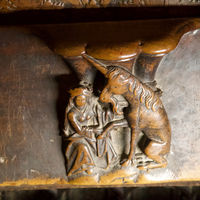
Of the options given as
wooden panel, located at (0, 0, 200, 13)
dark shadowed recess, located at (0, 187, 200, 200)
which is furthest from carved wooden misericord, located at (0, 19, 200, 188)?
dark shadowed recess, located at (0, 187, 200, 200)

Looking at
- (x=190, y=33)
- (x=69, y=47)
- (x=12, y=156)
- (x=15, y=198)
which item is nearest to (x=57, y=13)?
(x=69, y=47)

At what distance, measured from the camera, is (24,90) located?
116 cm

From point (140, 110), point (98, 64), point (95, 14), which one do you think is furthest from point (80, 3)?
Answer: point (140, 110)

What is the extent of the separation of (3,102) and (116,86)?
713 mm

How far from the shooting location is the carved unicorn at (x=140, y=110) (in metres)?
0.94

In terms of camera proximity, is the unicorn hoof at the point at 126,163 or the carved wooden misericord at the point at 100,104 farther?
the unicorn hoof at the point at 126,163

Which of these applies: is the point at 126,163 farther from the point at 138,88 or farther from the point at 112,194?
the point at 112,194

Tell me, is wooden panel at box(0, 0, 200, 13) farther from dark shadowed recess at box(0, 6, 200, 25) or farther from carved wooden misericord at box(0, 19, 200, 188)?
carved wooden misericord at box(0, 19, 200, 188)

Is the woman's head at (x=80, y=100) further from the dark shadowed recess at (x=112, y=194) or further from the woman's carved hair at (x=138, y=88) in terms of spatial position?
the dark shadowed recess at (x=112, y=194)

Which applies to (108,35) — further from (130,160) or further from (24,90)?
(130,160)

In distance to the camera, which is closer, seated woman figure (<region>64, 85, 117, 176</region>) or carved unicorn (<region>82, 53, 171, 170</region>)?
carved unicorn (<region>82, 53, 171, 170</region>)

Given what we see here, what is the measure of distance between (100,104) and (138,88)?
24 cm

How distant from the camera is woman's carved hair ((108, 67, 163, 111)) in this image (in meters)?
0.93

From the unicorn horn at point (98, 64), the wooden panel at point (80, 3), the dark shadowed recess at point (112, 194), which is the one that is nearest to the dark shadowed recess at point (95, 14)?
the wooden panel at point (80, 3)
